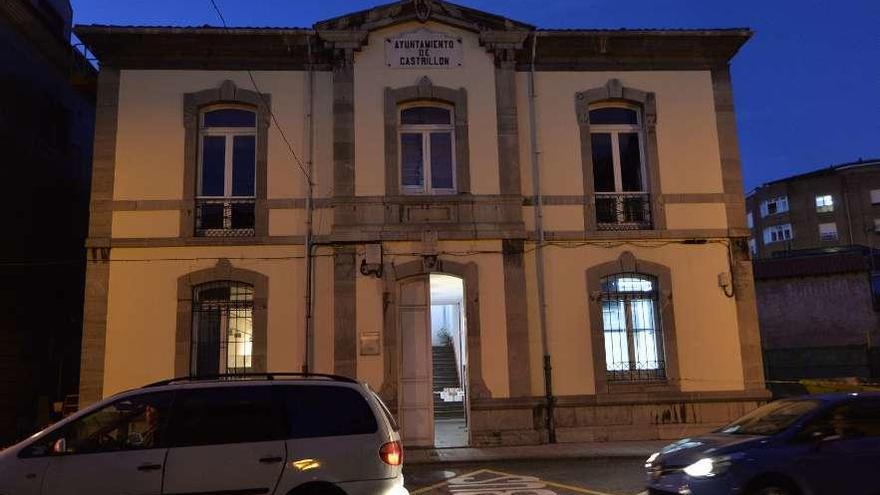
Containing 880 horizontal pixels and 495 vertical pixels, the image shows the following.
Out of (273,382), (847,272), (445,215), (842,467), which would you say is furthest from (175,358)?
(847,272)

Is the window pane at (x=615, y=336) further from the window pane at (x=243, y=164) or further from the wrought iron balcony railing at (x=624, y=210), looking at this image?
the window pane at (x=243, y=164)

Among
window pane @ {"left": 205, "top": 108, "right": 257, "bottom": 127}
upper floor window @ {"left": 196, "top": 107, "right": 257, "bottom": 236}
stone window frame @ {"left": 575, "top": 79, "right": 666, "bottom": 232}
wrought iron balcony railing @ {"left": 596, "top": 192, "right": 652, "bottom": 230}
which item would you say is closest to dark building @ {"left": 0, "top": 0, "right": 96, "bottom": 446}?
window pane @ {"left": 205, "top": 108, "right": 257, "bottom": 127}

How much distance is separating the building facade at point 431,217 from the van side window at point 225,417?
22.1 ft

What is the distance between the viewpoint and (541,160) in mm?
14633

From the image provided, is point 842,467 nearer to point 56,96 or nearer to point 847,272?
point 56,96

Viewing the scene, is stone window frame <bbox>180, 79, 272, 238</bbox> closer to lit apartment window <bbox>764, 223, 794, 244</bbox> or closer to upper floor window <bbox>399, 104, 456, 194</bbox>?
upper floor window <bbox>399, 104, 456, 194</bbox>

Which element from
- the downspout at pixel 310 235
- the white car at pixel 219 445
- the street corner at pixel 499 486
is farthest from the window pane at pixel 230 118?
the white car at pixel 219 445

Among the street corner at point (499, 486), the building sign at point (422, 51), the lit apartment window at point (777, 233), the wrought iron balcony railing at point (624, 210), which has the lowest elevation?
the street corner at point (499, 486)

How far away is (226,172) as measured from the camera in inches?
568

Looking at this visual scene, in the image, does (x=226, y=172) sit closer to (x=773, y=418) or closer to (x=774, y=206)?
(x=773, y=418)

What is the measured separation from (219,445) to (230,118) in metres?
9.58

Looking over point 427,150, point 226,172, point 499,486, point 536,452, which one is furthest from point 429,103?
point 499,486

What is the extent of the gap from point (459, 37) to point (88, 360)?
31.3ft

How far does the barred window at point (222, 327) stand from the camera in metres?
13.8
